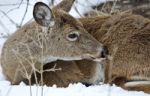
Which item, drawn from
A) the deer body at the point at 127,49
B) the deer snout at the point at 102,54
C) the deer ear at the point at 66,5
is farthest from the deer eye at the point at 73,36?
the deer ear at the point at 66,5

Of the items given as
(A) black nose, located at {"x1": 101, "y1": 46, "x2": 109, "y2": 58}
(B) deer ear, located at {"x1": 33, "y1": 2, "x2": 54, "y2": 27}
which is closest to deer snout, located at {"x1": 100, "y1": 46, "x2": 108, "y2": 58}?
(A) black nose, located at {"x1": 101, "y1": 46, "x2": 109, "y2": 58}

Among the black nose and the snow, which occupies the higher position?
the black nose

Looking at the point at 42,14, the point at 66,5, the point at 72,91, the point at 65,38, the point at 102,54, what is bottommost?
the point at 72,91

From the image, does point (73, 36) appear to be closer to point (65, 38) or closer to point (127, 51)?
point (65, 38)

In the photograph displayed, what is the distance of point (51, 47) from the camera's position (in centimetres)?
757

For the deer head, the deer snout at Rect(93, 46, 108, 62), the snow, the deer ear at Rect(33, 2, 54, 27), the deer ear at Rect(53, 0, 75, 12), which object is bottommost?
the snow

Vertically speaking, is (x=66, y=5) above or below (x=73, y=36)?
above

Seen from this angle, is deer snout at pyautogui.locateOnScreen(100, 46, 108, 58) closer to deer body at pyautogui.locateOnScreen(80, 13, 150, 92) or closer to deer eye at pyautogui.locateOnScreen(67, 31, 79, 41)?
deer body at pyautogui.locateOnScreen(80, 13, 150, 92)

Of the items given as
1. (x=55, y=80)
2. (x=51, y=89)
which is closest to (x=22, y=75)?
(x=55, y=80)

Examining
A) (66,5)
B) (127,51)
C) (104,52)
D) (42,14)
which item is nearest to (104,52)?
(104,52)

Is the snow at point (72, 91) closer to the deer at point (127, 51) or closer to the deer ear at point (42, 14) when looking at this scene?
the deer at point (127, 51)

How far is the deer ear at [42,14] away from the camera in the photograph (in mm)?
7164

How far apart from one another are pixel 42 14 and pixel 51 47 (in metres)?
0.54

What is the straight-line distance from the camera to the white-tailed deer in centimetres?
741
